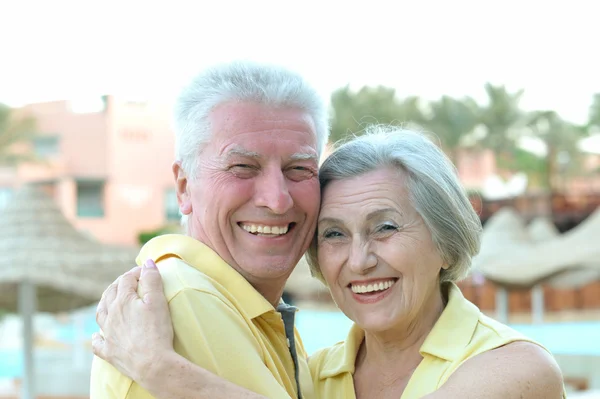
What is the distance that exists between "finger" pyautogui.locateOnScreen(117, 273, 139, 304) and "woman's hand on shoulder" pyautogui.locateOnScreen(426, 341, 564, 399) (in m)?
0.76

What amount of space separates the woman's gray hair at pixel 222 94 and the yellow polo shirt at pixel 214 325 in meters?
0.26

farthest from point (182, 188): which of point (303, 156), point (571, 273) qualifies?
point (571, 273)

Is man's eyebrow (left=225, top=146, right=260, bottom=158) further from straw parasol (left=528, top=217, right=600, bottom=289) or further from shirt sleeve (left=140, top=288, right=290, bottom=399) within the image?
straw parasol (left=528, top=217, right=600, bottom=289)

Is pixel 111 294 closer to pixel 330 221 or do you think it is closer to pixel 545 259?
pixel 330 221

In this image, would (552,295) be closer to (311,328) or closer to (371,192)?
(311,328)

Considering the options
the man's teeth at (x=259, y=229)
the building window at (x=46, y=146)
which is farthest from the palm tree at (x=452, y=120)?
the man's teeth at (x=259, y=229)

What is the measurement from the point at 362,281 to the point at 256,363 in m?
0.48

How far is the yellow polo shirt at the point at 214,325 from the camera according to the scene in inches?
72.9

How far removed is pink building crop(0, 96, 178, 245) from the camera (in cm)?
3247

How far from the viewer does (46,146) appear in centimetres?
3372

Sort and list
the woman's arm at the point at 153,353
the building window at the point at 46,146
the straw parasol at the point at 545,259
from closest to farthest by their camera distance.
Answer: the woman's arm at the point at 153,353, the straw parasol at the point at 545,259, the building window at the point at 46,146

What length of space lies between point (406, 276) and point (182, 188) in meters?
0.67

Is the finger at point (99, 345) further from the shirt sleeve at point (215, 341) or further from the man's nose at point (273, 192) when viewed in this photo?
the man's nose at point (273, 192)

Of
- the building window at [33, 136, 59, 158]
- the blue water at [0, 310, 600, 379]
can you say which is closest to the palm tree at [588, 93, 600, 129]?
the blue water at [0, 310, 600, 379]
